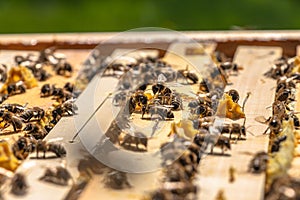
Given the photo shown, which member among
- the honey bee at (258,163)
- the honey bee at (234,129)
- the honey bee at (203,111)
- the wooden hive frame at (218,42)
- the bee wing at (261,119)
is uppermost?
the wooden hive frame at (218,42)

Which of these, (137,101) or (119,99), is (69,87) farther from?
(137,101)

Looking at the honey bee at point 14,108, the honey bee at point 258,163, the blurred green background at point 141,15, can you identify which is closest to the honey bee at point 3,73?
the honey bee at point 14,108

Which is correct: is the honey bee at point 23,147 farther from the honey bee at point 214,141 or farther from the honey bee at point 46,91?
the honey bee at point 46,91

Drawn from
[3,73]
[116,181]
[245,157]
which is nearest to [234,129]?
[245,157]

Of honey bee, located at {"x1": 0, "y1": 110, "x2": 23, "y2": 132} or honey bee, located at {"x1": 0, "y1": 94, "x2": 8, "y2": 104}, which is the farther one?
honey bee, located at {"x1": 0, "y1": 94, "x2": 8, "y2": 104}

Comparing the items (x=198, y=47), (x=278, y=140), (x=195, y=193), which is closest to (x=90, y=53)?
(x=198, y=47)

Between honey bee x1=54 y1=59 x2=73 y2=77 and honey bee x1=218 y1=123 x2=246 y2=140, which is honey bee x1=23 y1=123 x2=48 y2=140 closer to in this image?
honey bee x1=218 y1=123 x2=246 y2=140

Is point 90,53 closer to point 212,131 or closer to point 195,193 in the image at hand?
point 212,131

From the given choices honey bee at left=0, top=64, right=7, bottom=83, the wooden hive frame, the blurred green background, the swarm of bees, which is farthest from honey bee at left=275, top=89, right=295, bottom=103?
the blurred green background
